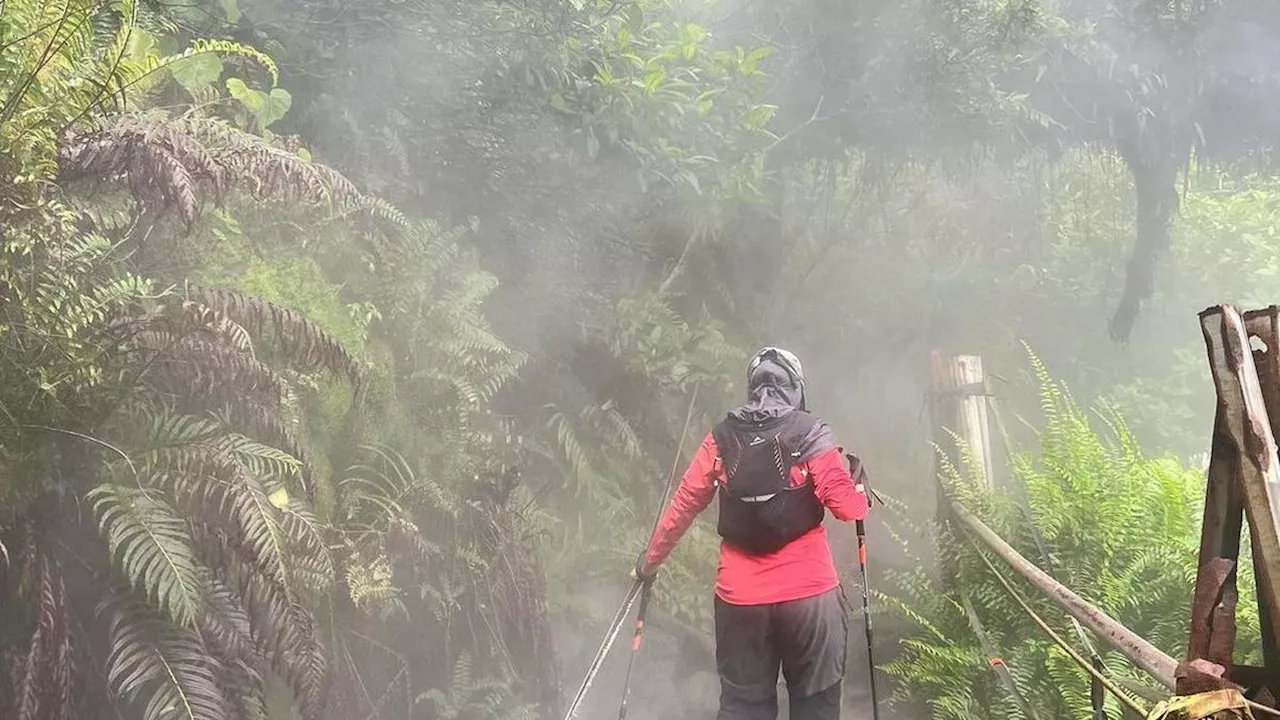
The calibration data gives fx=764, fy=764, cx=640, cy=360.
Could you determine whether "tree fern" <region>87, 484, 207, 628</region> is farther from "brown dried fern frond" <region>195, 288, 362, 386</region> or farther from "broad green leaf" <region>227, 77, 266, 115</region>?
"broad green leaf" <region>227, 77, 266, 115</region>

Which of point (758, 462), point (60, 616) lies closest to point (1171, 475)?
point (758, 462)

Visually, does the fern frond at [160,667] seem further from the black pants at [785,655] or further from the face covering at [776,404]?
the face covering at [776,404]

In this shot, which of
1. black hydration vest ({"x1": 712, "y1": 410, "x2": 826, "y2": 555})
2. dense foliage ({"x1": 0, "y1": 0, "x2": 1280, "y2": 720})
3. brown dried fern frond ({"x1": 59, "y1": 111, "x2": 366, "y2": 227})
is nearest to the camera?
dense foliage ({"x1": 0, "y1": 0, "x2": 1280, "y2": 720})

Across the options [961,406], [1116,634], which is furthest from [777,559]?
[961,406]

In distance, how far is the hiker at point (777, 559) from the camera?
322 cm

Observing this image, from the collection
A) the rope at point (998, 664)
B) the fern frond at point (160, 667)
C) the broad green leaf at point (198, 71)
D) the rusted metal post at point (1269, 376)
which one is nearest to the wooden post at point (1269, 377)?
the rusted metal post at point (1269, 376)

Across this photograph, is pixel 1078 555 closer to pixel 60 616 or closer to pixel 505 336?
pixel 505 336

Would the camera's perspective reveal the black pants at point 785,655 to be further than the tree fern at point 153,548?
Yes

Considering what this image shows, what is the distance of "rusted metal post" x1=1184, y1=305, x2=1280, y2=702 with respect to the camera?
1.20 m

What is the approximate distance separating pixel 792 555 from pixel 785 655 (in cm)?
46

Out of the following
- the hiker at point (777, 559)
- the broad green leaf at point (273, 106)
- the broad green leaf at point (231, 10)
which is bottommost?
the hiker at point (777, 559)

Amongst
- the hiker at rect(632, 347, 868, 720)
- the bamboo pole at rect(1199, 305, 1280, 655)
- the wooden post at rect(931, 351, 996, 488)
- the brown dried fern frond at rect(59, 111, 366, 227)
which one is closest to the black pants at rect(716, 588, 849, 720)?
the hiker at rect(632, 347, 868, 720)

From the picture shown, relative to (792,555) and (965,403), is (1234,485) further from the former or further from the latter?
(965,403)

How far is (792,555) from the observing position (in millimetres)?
3281
